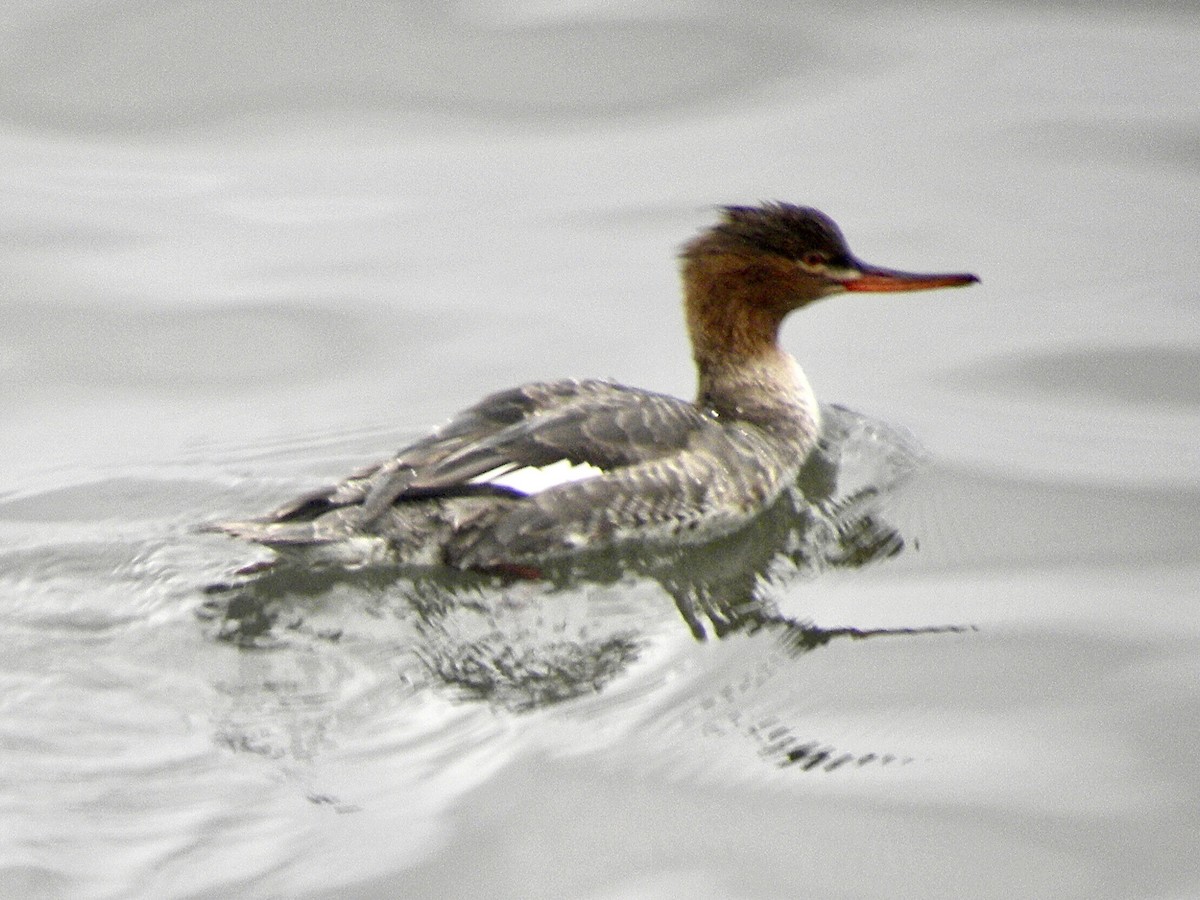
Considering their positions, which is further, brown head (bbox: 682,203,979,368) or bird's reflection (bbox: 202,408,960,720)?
brown head (bbox: 682,203,979,368)

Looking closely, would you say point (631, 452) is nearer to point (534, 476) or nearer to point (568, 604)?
point (534, 476)

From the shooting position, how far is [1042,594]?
6941 mm

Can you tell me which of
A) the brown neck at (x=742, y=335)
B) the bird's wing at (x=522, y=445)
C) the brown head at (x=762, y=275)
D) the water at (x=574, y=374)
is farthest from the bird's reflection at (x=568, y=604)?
the brown head at (x=762, y=275)

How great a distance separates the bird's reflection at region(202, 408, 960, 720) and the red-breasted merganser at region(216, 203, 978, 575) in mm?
108

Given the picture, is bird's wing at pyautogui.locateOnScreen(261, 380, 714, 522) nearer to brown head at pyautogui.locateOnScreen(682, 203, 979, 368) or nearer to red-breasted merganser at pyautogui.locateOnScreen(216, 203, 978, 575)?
red-breasted merganser at pyautogui.locateOnScreen(216, 203, 978, 575)

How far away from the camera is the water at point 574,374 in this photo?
5.43 meters

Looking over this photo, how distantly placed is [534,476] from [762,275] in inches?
63.7

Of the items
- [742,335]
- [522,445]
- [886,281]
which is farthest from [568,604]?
[886,281]

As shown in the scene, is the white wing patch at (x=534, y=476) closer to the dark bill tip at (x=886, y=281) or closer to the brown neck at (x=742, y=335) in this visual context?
the brown neck at (x=742, y=335)

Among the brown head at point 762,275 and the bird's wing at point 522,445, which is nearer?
the bird's wing at point 522,445

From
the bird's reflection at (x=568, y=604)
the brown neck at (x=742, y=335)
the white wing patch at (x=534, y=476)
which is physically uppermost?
the brown neck at (x=742, y=335)

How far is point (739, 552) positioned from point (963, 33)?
5.11 meters

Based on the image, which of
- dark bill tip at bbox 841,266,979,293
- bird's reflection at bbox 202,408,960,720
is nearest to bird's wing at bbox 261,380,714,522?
bird's reflection at bbox 202,408,960,720

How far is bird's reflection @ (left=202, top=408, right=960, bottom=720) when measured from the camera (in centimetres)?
613
